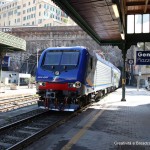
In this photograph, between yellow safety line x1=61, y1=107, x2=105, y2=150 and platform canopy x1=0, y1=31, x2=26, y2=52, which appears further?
platform canopy x1=0, y1=31, x2=26, y2=52

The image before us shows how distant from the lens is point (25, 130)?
30.2ft

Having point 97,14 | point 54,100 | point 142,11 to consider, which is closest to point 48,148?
point 54,100

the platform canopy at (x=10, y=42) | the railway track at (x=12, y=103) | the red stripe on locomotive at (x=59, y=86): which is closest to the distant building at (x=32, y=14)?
the platform canopy at (x=10, y=42)

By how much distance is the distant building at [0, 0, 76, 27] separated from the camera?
10806 cm

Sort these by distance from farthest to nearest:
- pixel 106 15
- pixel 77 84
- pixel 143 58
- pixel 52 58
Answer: pixel 143 58
pixel 52 58
pixel 106 15
pixel 77 84

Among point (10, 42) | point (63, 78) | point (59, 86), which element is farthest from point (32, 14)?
point (59, 86)

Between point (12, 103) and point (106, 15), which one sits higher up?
point (106, 15)

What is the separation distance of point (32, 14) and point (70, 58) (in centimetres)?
10302

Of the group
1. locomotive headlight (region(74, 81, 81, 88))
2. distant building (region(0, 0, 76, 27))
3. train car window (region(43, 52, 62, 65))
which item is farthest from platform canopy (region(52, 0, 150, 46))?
distant building (region(0, 0, 76, 27))

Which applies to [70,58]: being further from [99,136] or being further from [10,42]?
[10,42]

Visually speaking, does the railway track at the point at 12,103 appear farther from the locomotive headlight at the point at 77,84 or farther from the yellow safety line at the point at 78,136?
the yellow safety line at the point at 78,136

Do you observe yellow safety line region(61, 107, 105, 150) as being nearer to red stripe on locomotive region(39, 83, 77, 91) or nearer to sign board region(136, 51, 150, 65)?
red stripe on locomotive region(39, 83, 77, 91)

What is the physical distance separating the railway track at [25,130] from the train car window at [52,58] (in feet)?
7.59

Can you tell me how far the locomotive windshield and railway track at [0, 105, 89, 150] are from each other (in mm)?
2277
